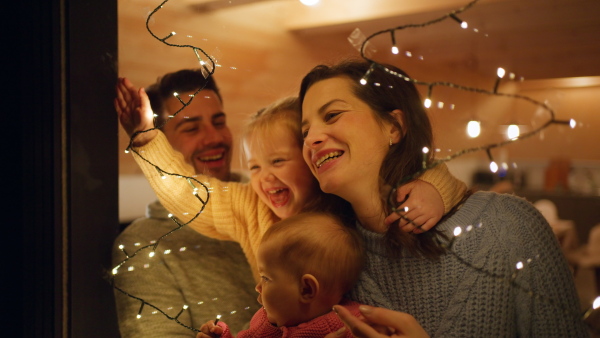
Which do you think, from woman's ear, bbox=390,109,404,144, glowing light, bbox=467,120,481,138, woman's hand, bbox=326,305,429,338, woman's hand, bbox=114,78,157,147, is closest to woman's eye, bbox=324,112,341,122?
woman's ear, bbox=390,109,404,144

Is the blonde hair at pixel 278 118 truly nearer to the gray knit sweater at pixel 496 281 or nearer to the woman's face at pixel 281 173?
the woman's face at pixel 281 173

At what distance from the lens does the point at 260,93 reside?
130 centimetres

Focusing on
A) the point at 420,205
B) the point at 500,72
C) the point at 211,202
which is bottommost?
the point at 211,202

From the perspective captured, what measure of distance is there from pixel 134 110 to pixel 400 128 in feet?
2.40

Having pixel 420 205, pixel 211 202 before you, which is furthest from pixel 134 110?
pixel 420 205

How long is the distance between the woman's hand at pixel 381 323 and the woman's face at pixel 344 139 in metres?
0.22

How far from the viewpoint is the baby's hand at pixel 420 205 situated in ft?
3.21

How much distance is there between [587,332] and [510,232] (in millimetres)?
194

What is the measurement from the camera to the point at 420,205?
3.20ft

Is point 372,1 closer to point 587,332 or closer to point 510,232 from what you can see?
point 510,232

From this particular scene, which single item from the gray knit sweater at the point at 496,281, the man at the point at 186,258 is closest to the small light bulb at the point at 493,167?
the gray knit sweater at the point at 496,281

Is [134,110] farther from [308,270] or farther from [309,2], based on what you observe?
[308,270]

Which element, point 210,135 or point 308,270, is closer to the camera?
point 308,270

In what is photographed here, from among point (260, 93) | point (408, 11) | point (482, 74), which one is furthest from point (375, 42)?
point (260, 93)
